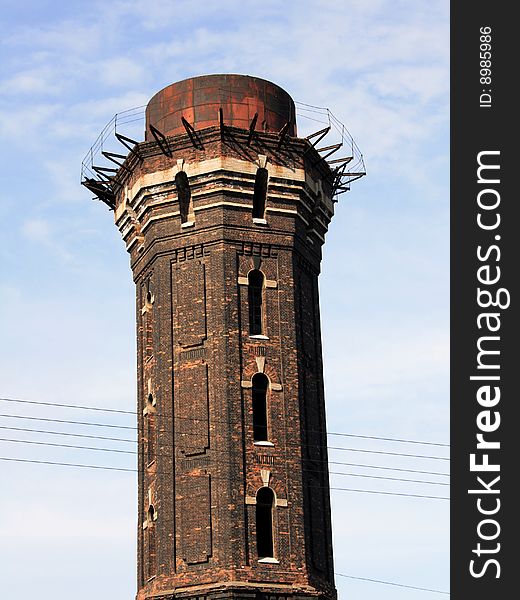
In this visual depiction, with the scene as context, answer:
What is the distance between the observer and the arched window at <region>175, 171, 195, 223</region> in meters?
45.4

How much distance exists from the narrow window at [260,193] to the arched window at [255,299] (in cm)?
216

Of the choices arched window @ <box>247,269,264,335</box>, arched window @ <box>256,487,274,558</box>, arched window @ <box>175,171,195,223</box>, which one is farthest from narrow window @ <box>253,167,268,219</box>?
arched window @ <box>256,487,274,558</box>

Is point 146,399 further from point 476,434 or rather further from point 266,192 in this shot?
point 476,434

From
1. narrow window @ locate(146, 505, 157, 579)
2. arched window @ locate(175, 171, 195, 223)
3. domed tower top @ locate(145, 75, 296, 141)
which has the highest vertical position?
domed tower top @ locate(145, 75, 296, 141)

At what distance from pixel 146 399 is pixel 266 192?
8.48 metres

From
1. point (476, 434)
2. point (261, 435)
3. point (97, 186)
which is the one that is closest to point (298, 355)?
point (261, 435)

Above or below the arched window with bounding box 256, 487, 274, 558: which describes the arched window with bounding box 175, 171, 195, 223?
above

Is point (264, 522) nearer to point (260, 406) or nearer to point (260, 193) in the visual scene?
point (260, 406)

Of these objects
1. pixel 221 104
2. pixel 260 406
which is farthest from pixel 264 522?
pixel 221 104

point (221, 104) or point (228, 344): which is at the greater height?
point (221, 104)

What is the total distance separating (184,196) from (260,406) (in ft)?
26.1

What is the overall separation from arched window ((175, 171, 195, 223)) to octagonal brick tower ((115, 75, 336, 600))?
0.05 meters

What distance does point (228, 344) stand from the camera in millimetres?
43312

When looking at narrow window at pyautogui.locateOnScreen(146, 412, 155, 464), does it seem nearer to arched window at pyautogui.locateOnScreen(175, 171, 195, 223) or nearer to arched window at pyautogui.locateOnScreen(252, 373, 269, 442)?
arched window at pyautogui.locateOnScreen(252, 373, 269, 442)
